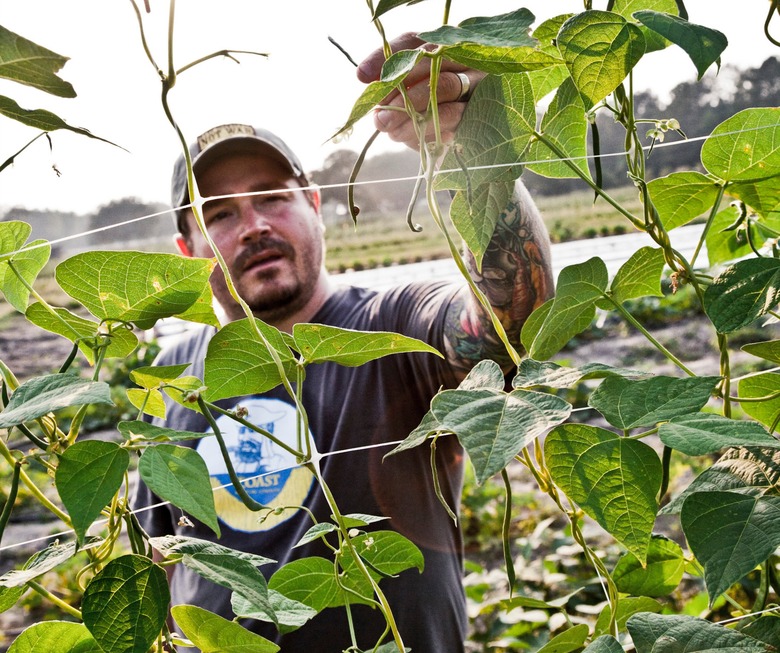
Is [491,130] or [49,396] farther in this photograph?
[491,130]

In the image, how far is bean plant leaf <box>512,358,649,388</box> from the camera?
0.39m

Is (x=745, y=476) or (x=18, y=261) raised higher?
(x=18, y=261)

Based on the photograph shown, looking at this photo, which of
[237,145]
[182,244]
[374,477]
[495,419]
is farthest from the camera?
[182,244]

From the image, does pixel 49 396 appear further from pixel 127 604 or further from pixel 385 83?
pixel 385 83

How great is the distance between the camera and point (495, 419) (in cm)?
36

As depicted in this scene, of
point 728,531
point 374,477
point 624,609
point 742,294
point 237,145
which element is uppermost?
point 237,145

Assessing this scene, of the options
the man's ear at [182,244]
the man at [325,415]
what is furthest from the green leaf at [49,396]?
the man's ear at [182,244]

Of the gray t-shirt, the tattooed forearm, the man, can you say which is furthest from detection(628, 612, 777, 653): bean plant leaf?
the gray t-shirt

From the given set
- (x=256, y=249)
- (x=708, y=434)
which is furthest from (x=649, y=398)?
(x=256, y=249)

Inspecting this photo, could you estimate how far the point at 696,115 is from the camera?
4.50 meters

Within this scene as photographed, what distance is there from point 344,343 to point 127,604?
7.2 inches

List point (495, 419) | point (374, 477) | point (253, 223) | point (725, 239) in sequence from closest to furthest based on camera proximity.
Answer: point (495, 419) → point (725, 239) → point (374, 477) → point (253, 223)

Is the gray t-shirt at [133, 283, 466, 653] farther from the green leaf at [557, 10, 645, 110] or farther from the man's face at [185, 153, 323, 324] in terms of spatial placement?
the green leaf at [557, 10, 645, 110]

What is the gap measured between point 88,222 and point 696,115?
11.1 ft
